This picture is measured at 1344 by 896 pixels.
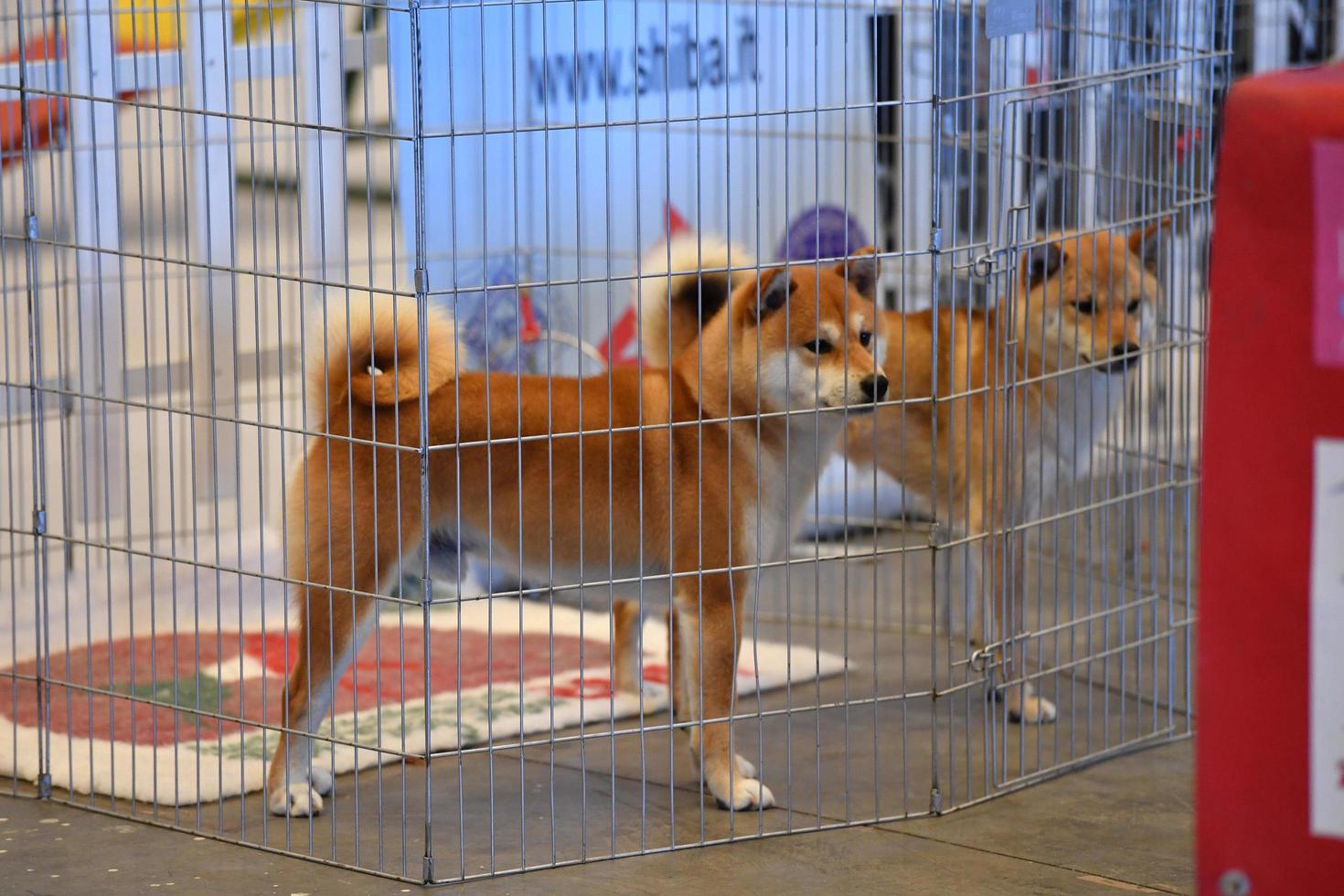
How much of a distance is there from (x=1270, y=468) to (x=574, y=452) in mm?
1613

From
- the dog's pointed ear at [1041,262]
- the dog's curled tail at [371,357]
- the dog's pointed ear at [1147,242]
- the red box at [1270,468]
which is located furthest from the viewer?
the dog's pointed ear at [1147,242]

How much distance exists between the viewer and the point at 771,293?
2654mm

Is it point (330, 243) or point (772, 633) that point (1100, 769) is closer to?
point (772, 633)

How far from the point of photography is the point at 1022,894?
232 centimetres

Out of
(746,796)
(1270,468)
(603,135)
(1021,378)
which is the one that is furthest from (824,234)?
(1270,468)

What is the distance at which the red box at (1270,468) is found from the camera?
3.78 feet

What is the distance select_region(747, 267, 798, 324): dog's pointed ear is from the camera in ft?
8.61

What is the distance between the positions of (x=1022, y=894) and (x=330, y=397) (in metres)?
1.30

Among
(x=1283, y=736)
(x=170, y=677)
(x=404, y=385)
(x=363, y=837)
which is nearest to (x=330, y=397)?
(x=404, y=385)

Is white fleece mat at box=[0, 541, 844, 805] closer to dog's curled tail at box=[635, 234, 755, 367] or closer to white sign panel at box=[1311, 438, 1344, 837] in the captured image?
dog's curled tail at box=[635, 234, 755, 367]

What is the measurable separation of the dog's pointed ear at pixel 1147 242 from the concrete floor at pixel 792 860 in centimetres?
108

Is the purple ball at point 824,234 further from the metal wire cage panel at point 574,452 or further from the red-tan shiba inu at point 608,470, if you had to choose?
the red-tan shiba inu at point 608,470

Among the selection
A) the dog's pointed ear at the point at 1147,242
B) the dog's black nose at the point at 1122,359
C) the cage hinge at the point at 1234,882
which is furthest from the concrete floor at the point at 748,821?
the cage hinge at the point at 1234,882

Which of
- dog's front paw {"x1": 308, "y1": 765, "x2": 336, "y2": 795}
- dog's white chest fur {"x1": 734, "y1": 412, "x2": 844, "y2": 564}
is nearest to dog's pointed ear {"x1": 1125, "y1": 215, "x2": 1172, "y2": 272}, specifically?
dog's white chest fur {"x1": 734, "y1": 412, "x2": 844, "y2": 564}
